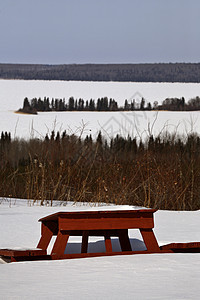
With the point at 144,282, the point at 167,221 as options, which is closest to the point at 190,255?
the point at 144,282

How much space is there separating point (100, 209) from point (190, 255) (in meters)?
0.76

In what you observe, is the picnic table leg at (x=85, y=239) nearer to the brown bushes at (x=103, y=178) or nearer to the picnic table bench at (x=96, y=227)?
the picnic table bench at (x=96, y=227)

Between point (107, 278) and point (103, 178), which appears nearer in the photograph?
point (107, 278)

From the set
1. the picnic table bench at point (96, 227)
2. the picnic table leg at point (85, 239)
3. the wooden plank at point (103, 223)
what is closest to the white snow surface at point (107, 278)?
the picnic table bench at point (96, 227)

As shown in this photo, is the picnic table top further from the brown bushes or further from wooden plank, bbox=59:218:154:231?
the brown bushes

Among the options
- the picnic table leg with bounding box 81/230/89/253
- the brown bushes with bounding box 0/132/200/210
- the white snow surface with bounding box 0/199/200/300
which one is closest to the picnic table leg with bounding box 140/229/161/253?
the white snow surface with bounding box 0/199/200/300

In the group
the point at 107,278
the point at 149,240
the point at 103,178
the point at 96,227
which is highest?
the point at 103,178

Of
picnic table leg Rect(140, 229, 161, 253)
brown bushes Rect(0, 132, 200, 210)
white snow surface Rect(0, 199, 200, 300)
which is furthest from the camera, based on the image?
brown bushes Rect(0, 132, 200, 210)

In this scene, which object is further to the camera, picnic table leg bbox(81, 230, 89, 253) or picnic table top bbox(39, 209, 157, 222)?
picnic table leg bbox(81, 230, 89, 253)

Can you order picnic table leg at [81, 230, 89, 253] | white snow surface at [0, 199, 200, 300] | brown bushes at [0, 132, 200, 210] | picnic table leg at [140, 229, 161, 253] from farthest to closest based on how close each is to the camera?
brown bushes at [0, 132, 200, 210], picnic table leg at [81, 230, 89, 253], picnic table leg at [140, 229, 161, 253], white snow surface at [0, 199, 200, 300]

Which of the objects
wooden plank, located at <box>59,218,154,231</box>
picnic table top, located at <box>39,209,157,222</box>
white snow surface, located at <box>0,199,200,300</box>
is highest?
picnic table top, located at <box>39,209,157,222</box>

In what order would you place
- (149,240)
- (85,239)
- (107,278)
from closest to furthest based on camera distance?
1. (107,278)
2. (149,240)
3. (85,239)

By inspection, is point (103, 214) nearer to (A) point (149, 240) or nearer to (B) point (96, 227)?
(B) point (96, 227)

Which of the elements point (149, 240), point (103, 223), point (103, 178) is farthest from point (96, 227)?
point (103, 178)
